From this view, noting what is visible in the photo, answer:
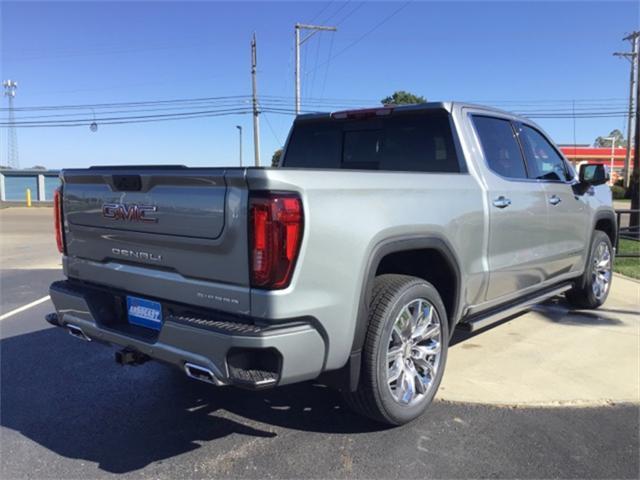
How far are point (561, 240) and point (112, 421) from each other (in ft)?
13.3

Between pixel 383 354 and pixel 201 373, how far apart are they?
40.6 inches

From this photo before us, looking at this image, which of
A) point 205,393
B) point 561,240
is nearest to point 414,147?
point 561,240

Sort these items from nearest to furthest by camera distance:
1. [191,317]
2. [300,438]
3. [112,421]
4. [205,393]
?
1. [191,317]
2. [300,438]
3. [112,421]
4. [205,393]

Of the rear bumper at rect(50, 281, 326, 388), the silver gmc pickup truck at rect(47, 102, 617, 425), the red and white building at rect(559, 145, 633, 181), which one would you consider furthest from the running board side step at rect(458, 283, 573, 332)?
the red and white building at rect(559, 145, 633, 181)

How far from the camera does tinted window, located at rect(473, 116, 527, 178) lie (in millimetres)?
4309

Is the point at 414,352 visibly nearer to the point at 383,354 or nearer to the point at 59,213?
the point at 383,354

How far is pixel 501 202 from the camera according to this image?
4137 millimetres

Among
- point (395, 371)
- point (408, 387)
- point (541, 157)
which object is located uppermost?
point (541, 157)

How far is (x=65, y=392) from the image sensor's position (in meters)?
4.08

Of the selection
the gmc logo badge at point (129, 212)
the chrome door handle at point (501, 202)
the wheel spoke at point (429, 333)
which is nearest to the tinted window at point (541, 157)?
the chrome door handle at point (501, 202)

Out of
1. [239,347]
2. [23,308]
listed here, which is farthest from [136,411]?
[23,308]

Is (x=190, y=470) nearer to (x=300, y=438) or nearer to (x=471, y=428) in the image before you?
(x=300, y=438)

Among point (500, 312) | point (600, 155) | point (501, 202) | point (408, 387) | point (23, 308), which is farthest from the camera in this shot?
point (600, 155)

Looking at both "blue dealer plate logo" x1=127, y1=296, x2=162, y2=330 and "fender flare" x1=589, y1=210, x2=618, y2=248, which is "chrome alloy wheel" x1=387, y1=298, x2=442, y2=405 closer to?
"blue dealer plate logo" x1=127, y1=296, x2=162, y2=330
